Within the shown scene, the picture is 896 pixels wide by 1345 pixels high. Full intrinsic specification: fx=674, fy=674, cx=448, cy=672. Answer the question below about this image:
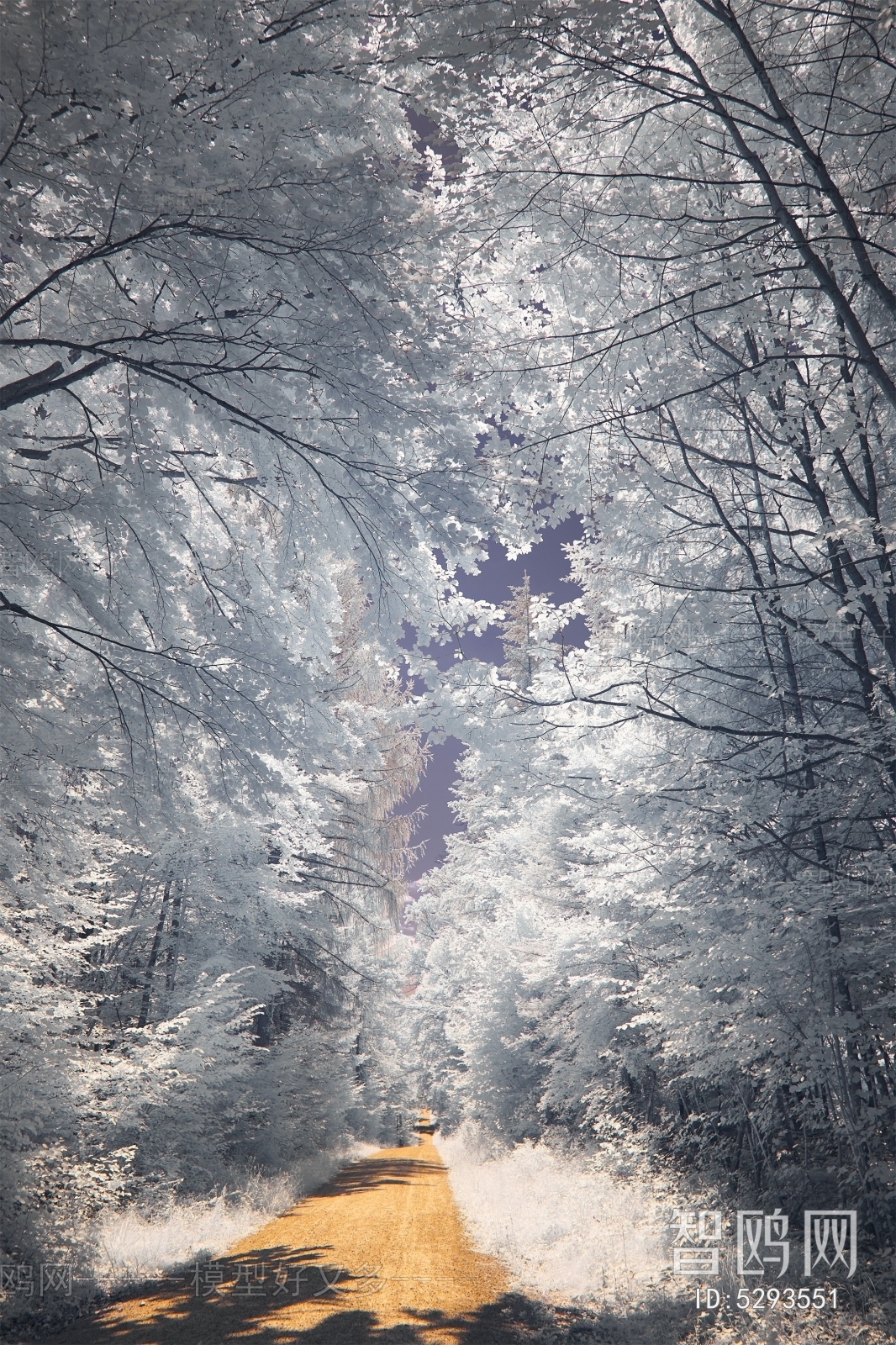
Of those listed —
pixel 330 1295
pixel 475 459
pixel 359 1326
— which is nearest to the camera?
pixel 359 1326

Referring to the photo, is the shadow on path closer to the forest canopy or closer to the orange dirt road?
the orange dirt road

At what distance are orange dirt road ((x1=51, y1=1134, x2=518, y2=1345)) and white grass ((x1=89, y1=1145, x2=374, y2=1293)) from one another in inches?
11.9

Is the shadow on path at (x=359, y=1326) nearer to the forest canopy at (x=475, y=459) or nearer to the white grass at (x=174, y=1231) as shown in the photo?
the white grass at (x=174, y=1231)

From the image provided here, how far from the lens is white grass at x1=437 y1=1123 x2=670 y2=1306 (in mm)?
7023

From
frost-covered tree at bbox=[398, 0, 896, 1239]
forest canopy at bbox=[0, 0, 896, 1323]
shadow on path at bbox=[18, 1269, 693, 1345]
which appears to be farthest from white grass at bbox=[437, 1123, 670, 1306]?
frost-covered tree at bbox=[398, 0, 896, 1239]

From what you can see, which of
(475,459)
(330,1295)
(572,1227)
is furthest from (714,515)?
(572,1227)

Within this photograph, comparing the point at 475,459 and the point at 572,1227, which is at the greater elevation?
the point at 475,459

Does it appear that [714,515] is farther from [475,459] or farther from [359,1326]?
[359,1326]

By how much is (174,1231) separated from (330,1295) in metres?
3.27

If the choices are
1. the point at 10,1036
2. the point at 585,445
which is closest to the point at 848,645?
the point at 585,445

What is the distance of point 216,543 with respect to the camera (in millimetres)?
8367

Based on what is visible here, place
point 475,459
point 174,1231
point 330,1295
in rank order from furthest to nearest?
point 174,1231, point 330,1295, point 475,459

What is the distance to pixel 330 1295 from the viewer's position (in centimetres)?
661

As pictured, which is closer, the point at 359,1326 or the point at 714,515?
the point at 359,1326
